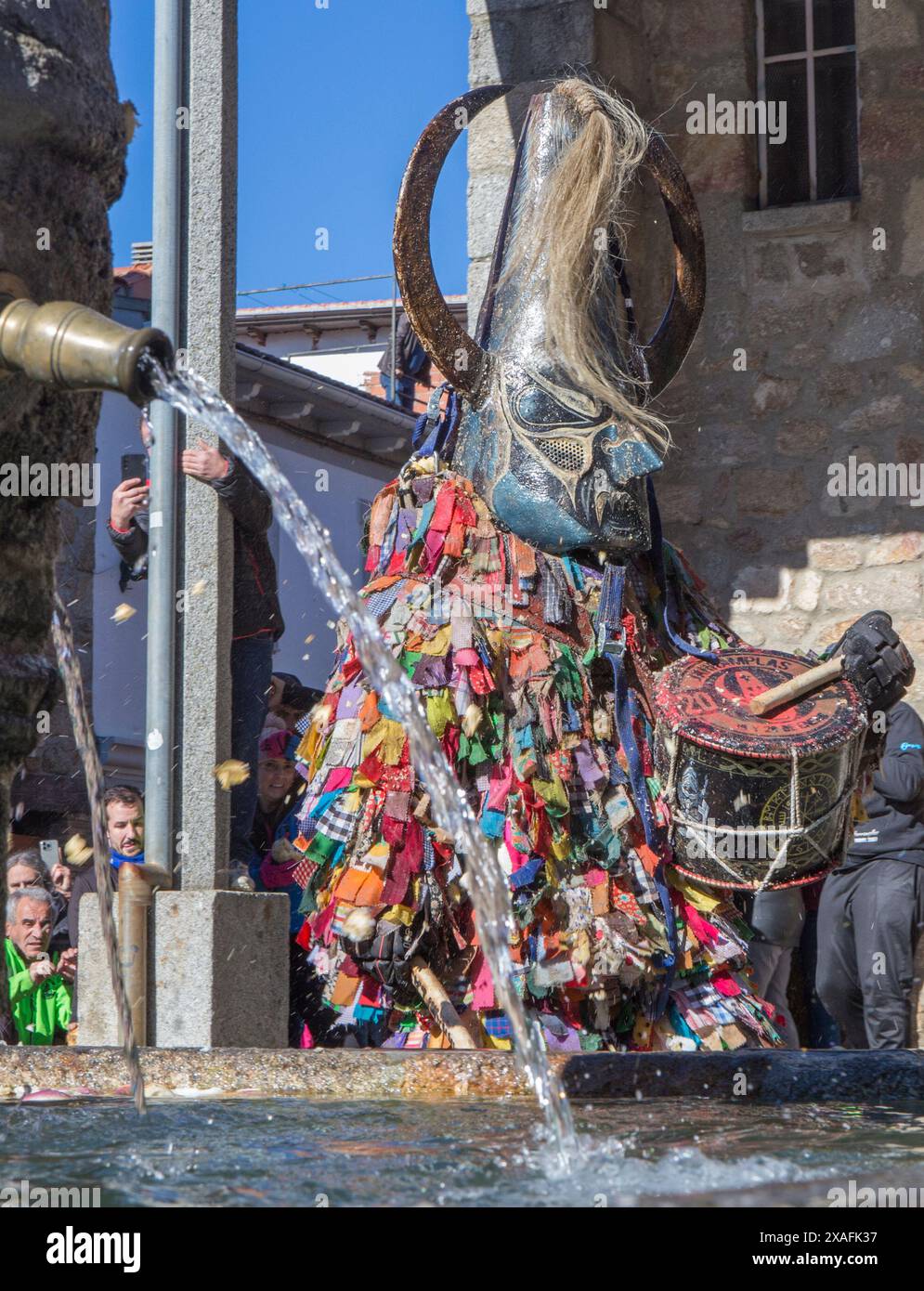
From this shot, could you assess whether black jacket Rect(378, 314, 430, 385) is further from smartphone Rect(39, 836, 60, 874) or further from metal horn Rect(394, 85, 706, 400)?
metal horn Rect(394, 85, 706, 400)

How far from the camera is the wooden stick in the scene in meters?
3.90

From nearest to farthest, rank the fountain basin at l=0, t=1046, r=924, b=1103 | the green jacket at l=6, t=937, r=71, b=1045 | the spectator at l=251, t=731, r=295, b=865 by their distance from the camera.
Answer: the fountain basin at l=0, t=1046, r=924, b=1103, the green jacket at l=6, t=937, r=71, b=1045, the spectator at l=251, t=731, r=295, b=865

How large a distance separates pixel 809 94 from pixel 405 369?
50.1ft

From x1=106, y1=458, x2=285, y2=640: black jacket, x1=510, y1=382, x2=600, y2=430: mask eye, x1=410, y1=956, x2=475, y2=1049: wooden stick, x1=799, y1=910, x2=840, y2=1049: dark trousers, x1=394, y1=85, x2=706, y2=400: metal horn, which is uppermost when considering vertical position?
x1=394, y1=85, x2=706, y2=400: metal horn

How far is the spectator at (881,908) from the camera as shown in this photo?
5.70m

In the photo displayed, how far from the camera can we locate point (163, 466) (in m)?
4.37

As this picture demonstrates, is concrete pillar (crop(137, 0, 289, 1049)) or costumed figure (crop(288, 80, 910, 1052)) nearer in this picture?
costumed figure (crop(288, 80, 910, 1052))

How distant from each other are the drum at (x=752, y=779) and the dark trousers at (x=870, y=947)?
1.68m

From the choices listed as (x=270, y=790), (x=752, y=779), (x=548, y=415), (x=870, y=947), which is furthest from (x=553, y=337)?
(x=870, y=947)

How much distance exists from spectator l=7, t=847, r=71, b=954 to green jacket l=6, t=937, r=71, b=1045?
249mm

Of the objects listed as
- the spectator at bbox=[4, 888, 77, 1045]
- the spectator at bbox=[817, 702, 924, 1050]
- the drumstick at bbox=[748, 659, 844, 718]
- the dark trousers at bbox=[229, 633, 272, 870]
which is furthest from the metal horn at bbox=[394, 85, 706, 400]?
the spectator at bbox=[4, 888, 77, 1045]

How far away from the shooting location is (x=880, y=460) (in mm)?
6445

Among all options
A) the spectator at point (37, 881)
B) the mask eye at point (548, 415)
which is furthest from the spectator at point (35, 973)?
the mask eye at point (548, 415)
